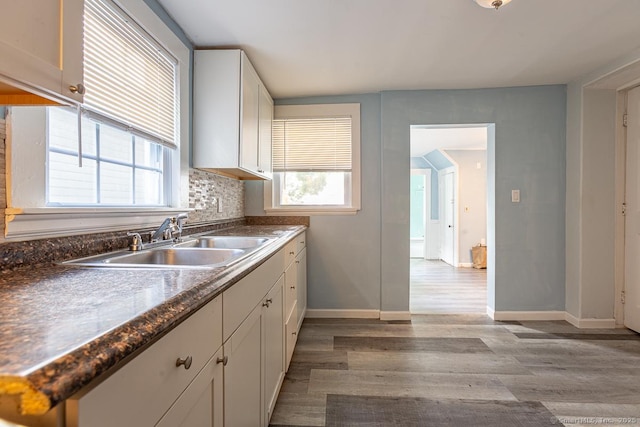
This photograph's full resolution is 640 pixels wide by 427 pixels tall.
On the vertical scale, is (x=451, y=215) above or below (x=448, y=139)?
below

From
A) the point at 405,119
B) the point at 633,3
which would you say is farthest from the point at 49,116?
the point at 633,3

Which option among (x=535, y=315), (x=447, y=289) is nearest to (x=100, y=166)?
(x=535, y=315)

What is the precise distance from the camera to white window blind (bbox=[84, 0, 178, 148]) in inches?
51.6

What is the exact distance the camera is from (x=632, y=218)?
9.08ft

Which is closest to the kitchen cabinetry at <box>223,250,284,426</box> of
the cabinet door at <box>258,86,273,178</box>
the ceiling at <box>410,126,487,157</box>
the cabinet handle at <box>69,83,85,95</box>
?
the cabinet handle at <box>69,83,85,95</box>

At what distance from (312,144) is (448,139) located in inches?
114

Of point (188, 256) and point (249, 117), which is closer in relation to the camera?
point (188, 256)

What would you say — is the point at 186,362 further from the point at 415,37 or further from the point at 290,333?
the point at 415,37

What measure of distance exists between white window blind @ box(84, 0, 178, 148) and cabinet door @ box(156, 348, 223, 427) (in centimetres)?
112

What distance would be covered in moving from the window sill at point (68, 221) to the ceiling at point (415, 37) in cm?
120

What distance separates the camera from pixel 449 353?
241cm

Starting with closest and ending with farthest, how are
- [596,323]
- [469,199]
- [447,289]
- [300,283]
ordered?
[300,283] < [596,323] < [447,289] < [469,199]

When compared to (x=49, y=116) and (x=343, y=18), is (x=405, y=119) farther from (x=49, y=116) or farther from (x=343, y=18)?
(x=49, y=116)

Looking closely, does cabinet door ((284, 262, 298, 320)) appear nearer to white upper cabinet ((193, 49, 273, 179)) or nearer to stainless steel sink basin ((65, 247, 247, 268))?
stainless steel sink basin ((65, 247, 247, 268))
